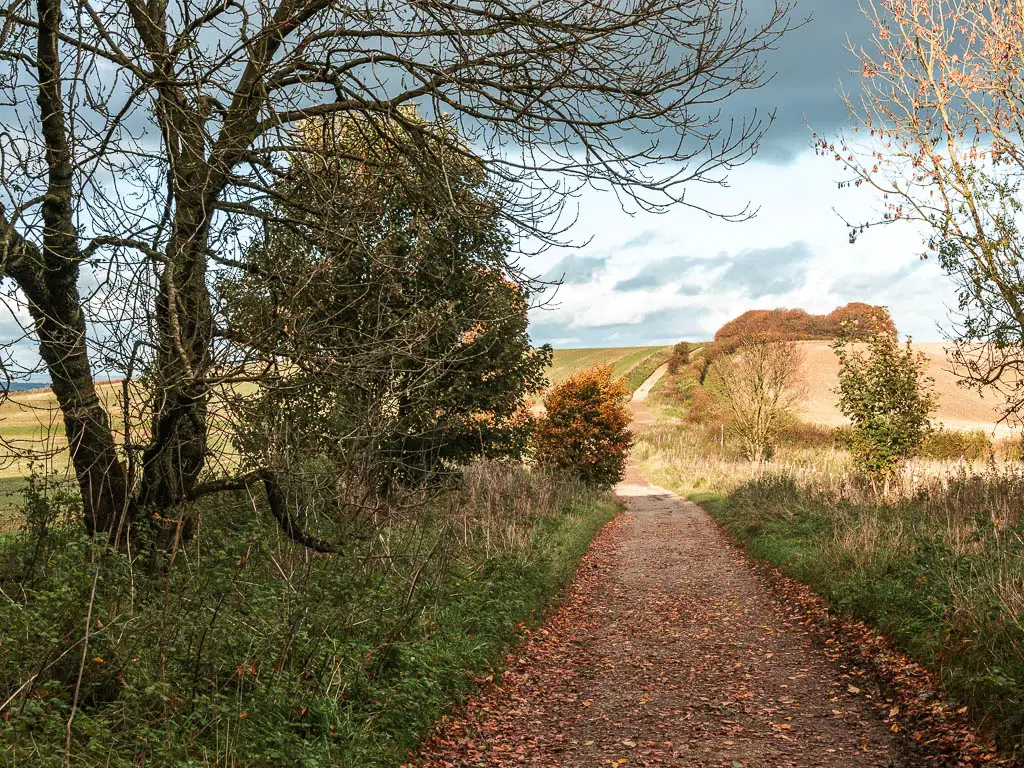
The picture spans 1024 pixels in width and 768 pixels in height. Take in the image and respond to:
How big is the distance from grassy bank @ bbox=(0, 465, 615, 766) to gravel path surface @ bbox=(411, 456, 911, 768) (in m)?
0.45

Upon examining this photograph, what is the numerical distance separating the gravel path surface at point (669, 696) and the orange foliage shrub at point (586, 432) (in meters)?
13.6

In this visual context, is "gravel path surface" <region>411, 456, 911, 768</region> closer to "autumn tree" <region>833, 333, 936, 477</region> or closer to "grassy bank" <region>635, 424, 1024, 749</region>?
"grassy bank" <region>635, 424, 1024, 749</region>

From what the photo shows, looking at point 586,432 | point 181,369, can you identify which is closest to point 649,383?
point 586,432

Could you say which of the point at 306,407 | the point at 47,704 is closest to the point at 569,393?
the point at 306,407

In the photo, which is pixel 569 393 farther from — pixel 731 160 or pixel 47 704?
pixel 47 704

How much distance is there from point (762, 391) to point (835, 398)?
28579 mm

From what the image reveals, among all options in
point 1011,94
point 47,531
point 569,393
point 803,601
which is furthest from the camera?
point 569,393

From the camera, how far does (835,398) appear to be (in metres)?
58.3

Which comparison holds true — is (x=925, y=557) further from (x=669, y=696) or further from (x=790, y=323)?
(x=790, y=323)

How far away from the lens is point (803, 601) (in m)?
9.66

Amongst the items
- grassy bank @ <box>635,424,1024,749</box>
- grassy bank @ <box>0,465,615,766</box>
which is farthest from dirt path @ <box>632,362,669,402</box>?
grassy bank @ <box>0,465,615,766</box>

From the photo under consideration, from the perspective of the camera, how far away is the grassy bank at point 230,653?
426 centimetres

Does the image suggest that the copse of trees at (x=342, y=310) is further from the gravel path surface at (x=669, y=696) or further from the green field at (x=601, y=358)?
the green field at (x=601, y=358)

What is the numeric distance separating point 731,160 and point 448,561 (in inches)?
211
